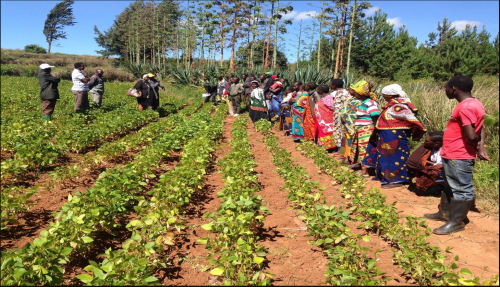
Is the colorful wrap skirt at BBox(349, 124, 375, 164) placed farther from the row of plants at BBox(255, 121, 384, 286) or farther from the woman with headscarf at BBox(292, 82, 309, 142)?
the woman with headscarf at BBox(292, 82, 309, 142)

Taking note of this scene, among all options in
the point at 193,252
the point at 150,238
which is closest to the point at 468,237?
the point at 193,252

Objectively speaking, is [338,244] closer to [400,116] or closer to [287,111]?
[400,116]

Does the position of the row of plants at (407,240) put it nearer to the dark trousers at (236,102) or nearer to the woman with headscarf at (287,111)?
the woman with headscarf at (287,111)

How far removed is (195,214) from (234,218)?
3.05ft

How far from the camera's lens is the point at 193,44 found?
3981cm

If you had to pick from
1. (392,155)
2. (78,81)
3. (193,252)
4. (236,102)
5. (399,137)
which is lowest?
(193,252)

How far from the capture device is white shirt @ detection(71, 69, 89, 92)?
8020 millimetres

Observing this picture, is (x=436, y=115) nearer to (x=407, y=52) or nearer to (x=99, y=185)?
(x=99, y=185)

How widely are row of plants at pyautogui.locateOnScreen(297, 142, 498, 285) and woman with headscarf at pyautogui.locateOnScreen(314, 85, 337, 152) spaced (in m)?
2.05

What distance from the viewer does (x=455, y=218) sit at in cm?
296

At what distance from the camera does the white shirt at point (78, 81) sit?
8.02 m

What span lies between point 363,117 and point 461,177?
208 centimetres

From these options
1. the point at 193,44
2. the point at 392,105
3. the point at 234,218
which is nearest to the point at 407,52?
the point at 193,44

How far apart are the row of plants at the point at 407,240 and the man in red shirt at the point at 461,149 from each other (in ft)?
1.09
